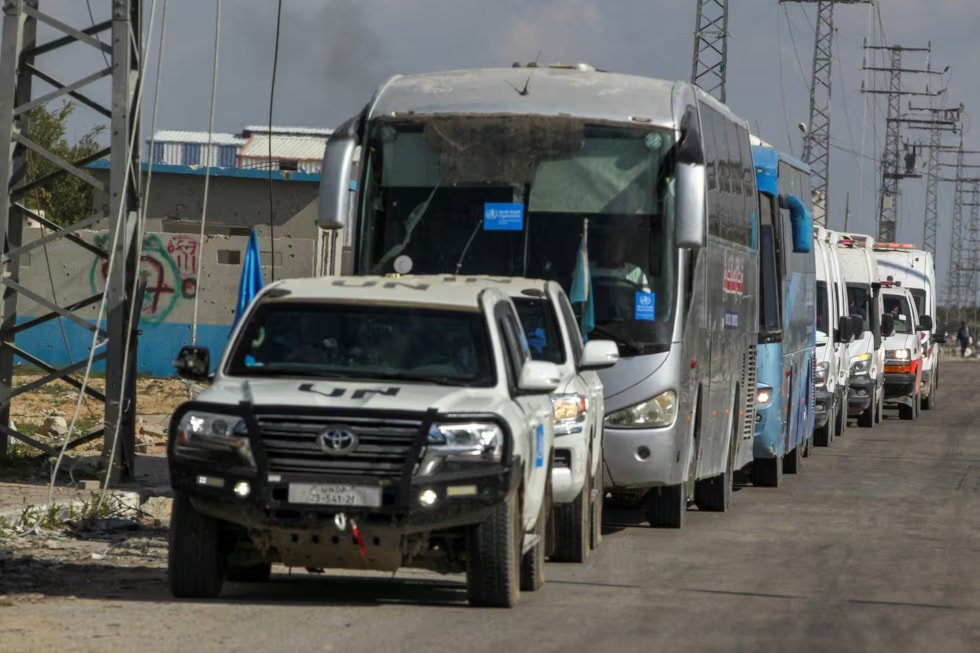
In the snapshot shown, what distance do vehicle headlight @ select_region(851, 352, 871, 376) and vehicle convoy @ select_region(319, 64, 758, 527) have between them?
17.6 metres

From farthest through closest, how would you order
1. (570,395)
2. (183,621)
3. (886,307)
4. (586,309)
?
(886,307)
(586,309)
(570,395)
(183,621)

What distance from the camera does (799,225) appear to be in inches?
845

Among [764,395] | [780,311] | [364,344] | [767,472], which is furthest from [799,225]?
[364,344]

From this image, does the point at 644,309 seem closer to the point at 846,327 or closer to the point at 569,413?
the point at 569,413

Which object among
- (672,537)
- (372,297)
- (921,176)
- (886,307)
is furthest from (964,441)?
(921,176)

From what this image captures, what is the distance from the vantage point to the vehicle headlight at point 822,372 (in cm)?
2667

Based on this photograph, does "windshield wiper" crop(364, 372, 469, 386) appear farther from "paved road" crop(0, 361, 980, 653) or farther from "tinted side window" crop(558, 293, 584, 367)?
"tinted side window" crop(558, 293, 584, 367)

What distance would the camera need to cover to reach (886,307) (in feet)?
119

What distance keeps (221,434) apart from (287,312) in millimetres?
1132

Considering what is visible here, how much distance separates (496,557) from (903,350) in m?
26.9

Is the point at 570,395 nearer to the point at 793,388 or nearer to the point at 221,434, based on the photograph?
the point at 221,434

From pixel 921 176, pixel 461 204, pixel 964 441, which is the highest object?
pixel 921 176

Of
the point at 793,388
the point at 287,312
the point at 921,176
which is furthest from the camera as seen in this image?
the point at 921,176

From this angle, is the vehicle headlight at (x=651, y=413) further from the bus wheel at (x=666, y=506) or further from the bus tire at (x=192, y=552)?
the bus tire at (x=192, y=552)
